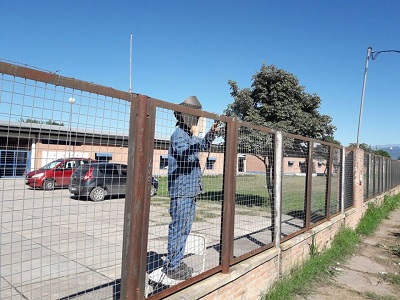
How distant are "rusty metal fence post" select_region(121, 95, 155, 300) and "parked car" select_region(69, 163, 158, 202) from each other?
130mm

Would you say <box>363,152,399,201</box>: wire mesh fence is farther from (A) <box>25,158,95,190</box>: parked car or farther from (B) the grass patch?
(A) <box>25,158,95,190</box>: parked car

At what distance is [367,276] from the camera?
5824 mm

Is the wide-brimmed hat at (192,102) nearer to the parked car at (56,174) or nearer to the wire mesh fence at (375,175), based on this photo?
the parked car at (56,174)

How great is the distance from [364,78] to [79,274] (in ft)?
61.1

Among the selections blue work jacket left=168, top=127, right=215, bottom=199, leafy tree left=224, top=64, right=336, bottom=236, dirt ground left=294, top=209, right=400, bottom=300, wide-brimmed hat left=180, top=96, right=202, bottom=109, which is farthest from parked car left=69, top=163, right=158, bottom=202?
leafy tree left=224, top=64, right=336, bottom=236

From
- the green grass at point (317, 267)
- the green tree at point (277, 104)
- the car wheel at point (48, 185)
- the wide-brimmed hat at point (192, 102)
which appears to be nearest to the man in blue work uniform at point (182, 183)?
the wide-brimmed hat at point (192, 102)

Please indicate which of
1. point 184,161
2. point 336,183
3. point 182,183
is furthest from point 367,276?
point 184,161

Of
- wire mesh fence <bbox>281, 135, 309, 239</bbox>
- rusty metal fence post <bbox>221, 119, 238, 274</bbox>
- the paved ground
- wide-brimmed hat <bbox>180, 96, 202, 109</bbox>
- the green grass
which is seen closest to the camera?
the paved ground

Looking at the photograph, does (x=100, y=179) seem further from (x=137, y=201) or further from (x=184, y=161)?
(x=184, y=161)

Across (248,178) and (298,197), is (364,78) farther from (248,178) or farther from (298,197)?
(248,178)

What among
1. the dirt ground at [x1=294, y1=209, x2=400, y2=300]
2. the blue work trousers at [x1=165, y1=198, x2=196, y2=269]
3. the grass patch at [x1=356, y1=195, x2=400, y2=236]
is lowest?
the dirt ground at [x1=294, y1=209, x2=400, y2=300]

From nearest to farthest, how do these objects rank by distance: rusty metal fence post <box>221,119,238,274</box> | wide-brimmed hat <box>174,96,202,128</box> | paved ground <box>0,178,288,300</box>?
paved ground <box>0,178,288,300</box>
wide-brimmed hat <box>174,96,202,128</box>
rusty metal fence post <box>221,119,238,274</box>

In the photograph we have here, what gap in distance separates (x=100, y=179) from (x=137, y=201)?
1.44 feet

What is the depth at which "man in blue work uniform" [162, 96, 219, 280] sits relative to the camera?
130 inches
